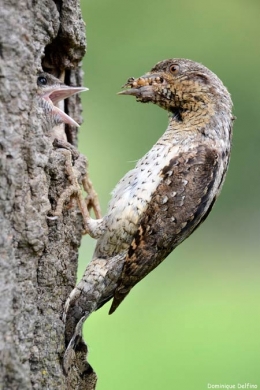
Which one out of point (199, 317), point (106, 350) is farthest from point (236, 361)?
point (106, 350)

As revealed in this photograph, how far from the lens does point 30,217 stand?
2.55 m

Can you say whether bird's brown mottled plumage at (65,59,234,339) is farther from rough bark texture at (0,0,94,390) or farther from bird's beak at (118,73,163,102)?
rough bark texture at (0,0,94,390)

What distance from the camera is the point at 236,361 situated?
5.65 m

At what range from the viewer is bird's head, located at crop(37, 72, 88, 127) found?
2871 mm

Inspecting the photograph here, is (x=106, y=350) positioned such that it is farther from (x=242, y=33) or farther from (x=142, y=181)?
(x=242, y=33)

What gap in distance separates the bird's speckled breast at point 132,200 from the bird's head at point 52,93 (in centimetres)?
40

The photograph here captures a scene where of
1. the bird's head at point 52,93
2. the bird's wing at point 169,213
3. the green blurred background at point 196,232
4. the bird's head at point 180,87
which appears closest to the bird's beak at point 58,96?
the bird's head at point 52,93

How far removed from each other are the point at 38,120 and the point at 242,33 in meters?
5.64

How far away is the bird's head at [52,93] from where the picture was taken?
2.87 m

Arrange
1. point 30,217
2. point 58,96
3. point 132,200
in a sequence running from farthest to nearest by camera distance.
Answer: point 132,200
point 58,96
point 30,217

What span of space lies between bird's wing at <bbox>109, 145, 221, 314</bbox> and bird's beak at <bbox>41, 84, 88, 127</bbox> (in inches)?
19.9

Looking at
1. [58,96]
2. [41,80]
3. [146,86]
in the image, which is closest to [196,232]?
[146,86]

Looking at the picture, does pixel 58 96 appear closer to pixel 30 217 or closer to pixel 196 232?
pixel 30 217

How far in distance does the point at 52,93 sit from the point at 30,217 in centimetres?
67
